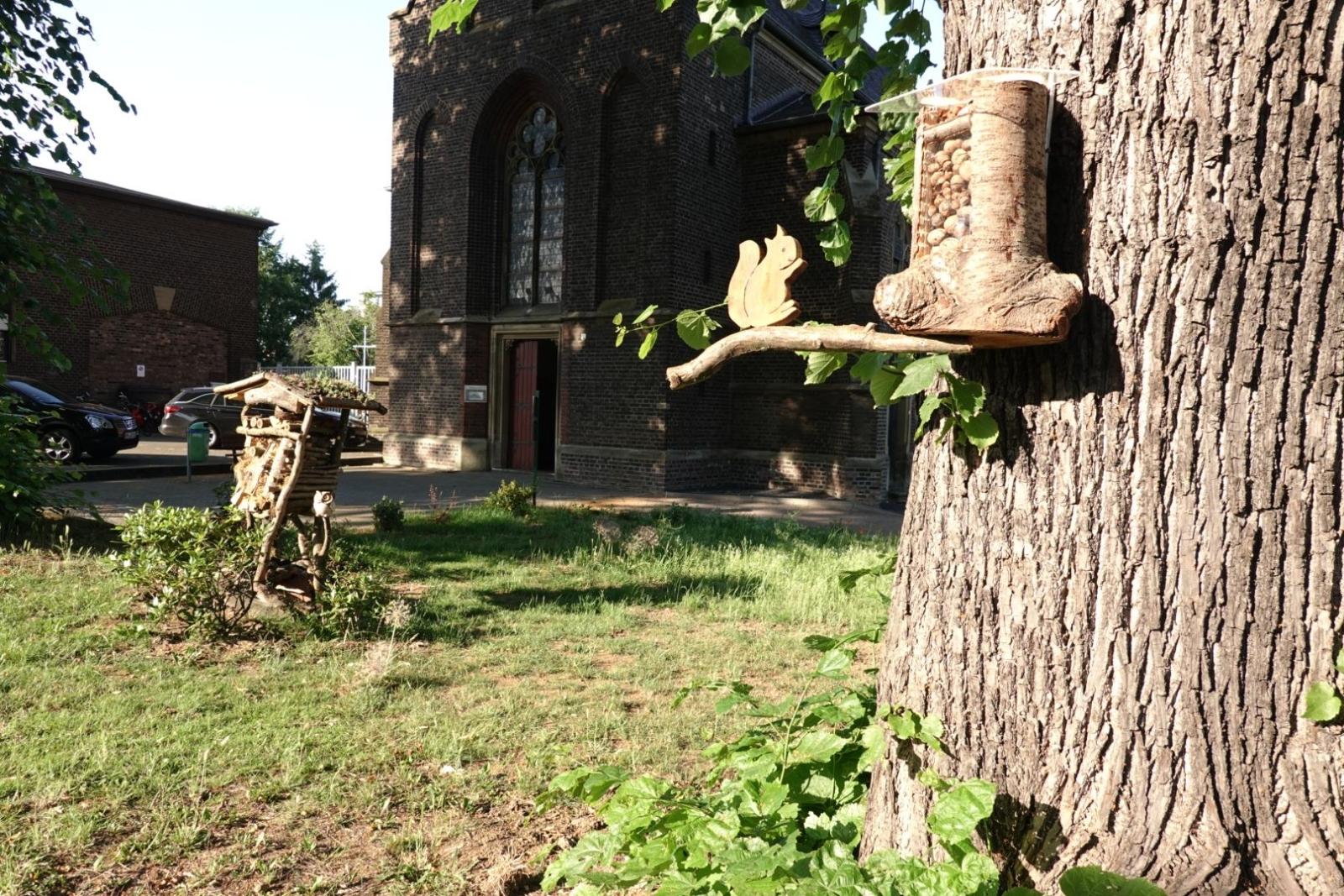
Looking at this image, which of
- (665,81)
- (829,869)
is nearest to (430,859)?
(829,869)

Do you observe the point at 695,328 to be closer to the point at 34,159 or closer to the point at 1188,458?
the point at 1188,458

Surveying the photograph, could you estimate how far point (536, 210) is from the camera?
1767 centimetres

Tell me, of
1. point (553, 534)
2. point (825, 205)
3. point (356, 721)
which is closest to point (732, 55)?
point (825, 205)

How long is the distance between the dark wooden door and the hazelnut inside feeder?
16171 millimetres

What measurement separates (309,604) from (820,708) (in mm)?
4531

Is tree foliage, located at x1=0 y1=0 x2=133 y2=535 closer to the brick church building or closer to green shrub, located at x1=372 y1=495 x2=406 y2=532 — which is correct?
green shrub, located at x1=372 y1=495 x2=406 y2=532

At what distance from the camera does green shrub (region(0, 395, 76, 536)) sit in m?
8.46

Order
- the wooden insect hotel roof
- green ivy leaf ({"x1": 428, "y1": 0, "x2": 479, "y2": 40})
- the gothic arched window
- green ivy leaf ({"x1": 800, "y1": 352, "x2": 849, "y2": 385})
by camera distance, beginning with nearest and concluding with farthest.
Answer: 1. green ivy leaf ({"x1": 800, "y1": 352, "x2": 849, "y2": 385})
2. green ivy leaf ({"x1": 428, "y1": 0, "x2": 479, "y2": 40})
3. the wooden insect hotel roof
4. the gothic arched window

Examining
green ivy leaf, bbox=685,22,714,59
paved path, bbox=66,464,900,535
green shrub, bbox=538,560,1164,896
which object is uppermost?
green ivy leaf, bbox=685,22,714,59

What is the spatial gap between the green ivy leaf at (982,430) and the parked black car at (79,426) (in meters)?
17.2

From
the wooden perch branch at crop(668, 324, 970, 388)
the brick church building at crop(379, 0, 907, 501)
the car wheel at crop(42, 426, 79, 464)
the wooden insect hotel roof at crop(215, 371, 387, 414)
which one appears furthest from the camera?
the car wheel at crop(42, 426, 79, 464)

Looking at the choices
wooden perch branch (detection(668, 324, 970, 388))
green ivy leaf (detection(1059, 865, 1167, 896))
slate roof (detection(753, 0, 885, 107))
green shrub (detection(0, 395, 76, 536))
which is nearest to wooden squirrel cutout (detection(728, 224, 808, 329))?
wooden perch branch (detection(668, 324, 970, 388))

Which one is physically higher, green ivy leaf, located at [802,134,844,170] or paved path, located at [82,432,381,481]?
green ivy leaf, located at [802,134,844,170]

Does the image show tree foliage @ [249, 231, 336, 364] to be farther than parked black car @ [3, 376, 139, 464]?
Yes
